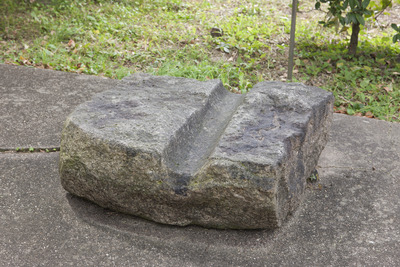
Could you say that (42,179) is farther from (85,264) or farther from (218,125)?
(218,125)

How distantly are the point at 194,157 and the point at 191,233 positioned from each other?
33 cm

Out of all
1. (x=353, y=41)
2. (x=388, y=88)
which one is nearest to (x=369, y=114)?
(x=388, y=88)

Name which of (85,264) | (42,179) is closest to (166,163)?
(85,264)

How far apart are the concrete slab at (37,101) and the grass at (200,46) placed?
1.75 ft

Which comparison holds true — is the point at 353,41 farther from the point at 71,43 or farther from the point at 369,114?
the point at 71,43

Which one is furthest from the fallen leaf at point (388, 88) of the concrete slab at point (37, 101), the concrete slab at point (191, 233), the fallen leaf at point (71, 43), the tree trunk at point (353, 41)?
the fallen leaf at point (71, 43)

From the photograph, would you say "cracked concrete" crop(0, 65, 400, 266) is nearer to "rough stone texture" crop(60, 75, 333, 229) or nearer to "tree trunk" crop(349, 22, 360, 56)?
"rough stone texture" crop(60, 75, 333, 229)

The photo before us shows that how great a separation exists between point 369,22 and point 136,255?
438 centimetres

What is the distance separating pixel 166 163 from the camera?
1.67 m

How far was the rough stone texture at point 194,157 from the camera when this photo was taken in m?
1.61

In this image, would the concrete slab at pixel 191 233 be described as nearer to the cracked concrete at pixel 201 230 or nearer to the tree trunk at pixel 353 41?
the cracked concrete at pixel 201 230

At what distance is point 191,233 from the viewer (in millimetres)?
1800

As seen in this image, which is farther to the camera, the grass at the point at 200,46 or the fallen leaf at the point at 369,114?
the grass at the point at 200,46

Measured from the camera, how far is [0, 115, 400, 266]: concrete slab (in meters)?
1.66
